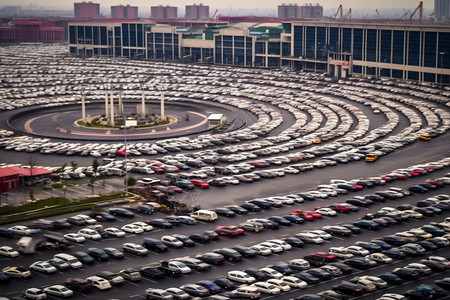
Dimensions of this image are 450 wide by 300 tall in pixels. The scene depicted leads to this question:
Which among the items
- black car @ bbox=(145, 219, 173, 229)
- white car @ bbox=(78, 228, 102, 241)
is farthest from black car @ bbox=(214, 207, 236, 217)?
white car @ bbox=(78, 228, 102, 241)

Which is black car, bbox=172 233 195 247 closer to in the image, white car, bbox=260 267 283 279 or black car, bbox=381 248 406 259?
white car, bbox=260 267 283 279

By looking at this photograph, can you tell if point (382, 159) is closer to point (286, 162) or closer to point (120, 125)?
point (286, 162)

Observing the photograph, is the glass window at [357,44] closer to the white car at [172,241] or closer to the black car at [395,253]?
the black car at [395,253]

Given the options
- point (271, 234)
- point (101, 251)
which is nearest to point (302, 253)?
point (271, 234)

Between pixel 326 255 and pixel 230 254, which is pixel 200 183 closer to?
pixel 230 254

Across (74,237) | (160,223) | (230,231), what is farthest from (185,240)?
(74,237)

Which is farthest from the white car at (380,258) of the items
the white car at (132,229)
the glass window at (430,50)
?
the glass window at (430,50)
